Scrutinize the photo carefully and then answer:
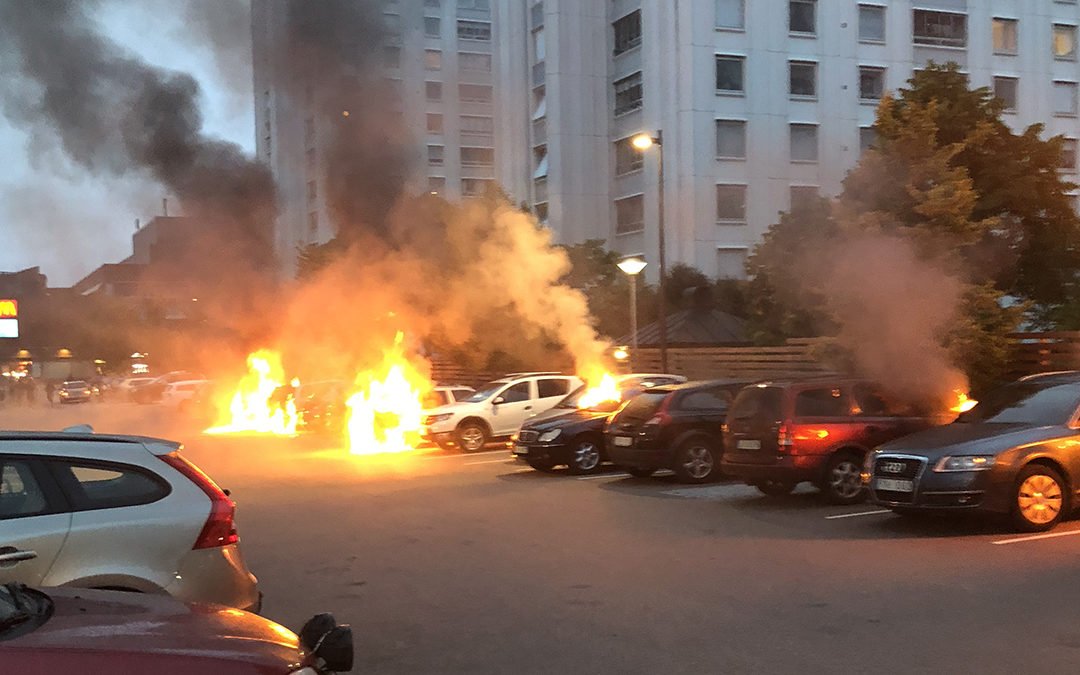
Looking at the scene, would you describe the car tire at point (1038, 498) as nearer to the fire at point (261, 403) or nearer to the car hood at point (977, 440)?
the car hood at point (977, 440)

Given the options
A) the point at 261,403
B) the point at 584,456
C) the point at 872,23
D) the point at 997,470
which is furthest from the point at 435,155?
the point at 872,23

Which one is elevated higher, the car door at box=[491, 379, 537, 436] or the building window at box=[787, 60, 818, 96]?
the building window at box=[787, 60, 818, 96]

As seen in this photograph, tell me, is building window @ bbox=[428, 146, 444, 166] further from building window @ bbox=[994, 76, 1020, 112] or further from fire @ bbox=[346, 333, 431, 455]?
building window @ bbox=[994, 76, 1020, 112]

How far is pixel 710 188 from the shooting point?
3731cm

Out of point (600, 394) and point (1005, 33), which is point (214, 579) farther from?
point (1005, 33)

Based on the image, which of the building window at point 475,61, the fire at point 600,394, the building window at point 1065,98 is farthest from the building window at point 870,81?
the fire at point 600,394

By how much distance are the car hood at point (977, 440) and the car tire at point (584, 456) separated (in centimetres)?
643

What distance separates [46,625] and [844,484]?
10424mm

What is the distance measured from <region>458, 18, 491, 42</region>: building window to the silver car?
865 inches

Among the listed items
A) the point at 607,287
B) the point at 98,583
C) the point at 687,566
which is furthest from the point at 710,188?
the point at 98,583

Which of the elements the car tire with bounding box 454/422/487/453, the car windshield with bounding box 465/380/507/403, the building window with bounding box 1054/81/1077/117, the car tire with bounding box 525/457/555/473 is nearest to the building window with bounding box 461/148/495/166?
the car windshield with bounding box 465/380/507/403

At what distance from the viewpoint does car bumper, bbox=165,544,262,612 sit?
5465 millimetres

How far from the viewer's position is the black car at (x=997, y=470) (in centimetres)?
953

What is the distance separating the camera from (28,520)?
5277mm
